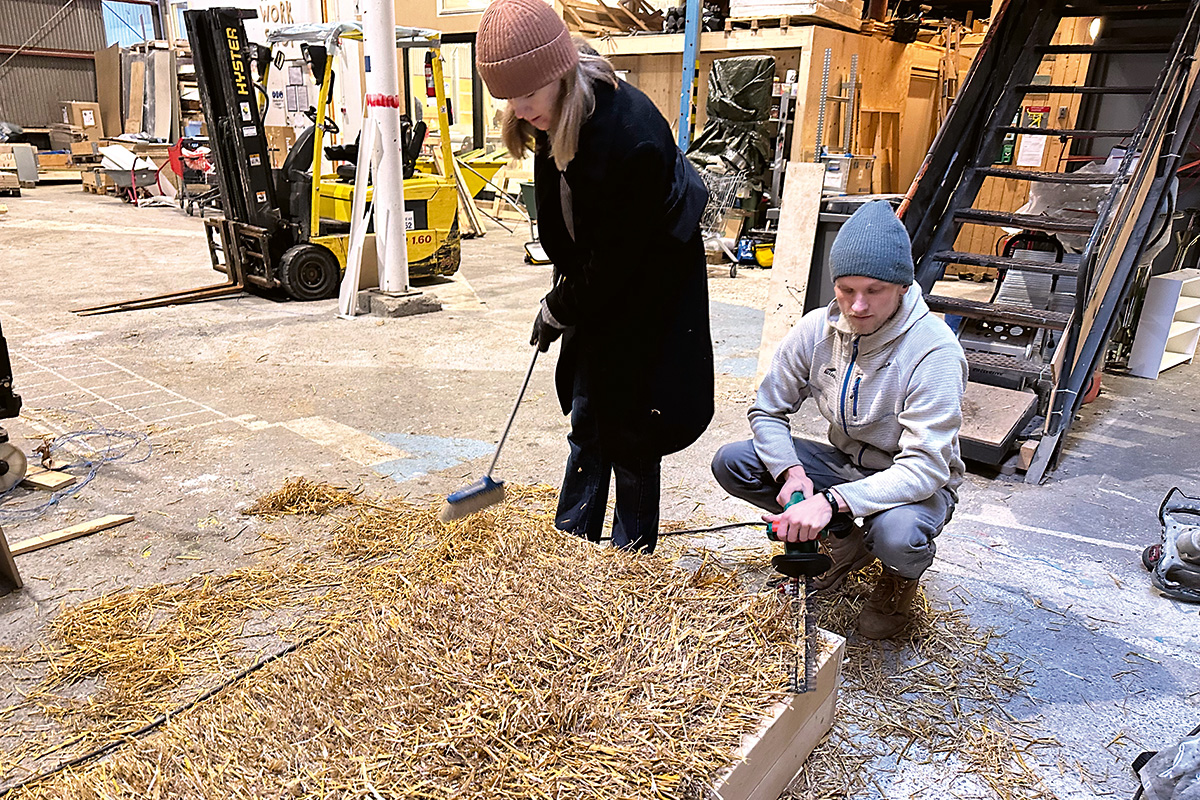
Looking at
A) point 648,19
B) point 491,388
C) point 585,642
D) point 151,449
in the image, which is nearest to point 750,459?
point 585,642

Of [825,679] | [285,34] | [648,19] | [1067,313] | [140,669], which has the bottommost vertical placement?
[140,669]

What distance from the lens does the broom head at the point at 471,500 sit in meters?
2.59

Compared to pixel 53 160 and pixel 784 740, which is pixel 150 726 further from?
pixel 53 160

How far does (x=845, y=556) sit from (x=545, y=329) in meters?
1.09

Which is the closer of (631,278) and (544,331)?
(631,278)

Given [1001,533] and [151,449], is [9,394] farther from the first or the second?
A: [1001,533]

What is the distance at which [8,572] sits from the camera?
2.57 meters

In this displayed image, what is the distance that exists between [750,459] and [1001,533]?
4.54ft

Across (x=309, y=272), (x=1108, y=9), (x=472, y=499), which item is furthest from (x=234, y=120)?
(x=1108, y=9)

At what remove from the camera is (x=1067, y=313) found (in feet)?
13.6

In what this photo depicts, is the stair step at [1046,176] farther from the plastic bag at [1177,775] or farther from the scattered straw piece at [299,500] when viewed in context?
the scattered straw piece at [299,500]

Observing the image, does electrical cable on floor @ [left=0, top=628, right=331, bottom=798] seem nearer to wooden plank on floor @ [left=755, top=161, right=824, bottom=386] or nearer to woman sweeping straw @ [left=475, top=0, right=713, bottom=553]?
woman sweeping straw @ [left=475, top=0, right=713, bottom=553]

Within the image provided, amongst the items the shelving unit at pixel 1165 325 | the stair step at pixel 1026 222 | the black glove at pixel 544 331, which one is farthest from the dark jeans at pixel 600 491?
the shelving unit at pixel 1165 325

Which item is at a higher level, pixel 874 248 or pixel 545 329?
pixel 874 248
